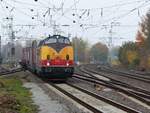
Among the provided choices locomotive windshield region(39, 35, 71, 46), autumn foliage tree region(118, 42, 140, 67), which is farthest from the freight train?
autumn foliage tree region(118, 42, 140, 67)

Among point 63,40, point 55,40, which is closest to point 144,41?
point 63,40

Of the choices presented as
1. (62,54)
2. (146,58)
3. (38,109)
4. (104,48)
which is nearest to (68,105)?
(38,109)

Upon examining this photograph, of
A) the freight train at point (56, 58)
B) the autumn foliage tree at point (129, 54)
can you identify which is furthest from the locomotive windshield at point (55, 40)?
the autumn foliage tree at point (129, 54)

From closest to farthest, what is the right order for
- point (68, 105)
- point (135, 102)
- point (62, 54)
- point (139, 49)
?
point (68, 105)
point (135, 102)
point (62, 54)
point (139, 49)

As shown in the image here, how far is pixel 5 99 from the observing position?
59.6 feet

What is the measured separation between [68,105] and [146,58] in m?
62.1

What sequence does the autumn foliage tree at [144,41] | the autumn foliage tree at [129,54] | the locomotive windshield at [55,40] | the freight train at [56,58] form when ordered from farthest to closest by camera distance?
the autumn foliage tree at [129,54] < the autumn foliage tree at [144,41] < the locomotive windshield at [55,40] < the freight train at [56,58]

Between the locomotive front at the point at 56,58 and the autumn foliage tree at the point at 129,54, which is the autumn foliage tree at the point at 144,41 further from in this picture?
the locomotive front at the point at 56,58

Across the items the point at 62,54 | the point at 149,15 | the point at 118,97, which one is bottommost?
the point at 118,97

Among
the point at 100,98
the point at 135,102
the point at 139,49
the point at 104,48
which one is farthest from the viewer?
the point at 104,48

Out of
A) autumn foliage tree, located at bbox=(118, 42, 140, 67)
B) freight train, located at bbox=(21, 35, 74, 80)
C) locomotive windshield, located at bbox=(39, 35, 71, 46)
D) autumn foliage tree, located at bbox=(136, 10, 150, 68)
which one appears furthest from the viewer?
autumn foliage tree, located at bbox=(118, 42, 140, 67)

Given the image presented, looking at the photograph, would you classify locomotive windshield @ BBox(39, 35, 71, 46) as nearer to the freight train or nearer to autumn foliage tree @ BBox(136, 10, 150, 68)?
the freight train

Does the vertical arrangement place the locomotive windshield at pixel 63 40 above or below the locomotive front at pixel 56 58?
above

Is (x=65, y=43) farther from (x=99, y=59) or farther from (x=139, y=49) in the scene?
(x=99, y=59)
